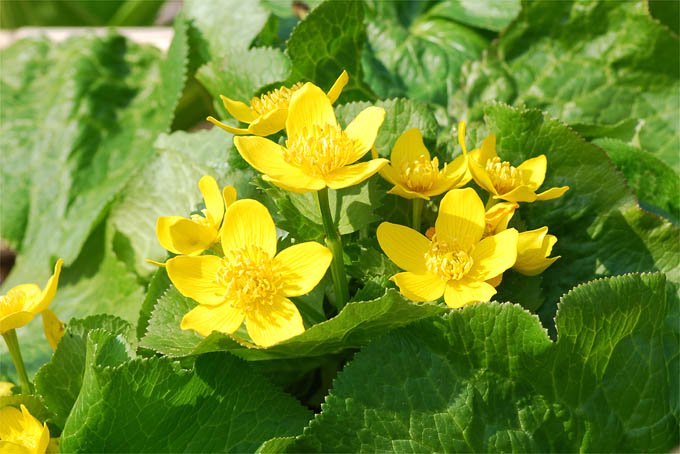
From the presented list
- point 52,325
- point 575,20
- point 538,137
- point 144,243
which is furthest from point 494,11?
point 52,325

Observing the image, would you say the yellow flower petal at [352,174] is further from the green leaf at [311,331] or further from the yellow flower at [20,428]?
the yellow flower at [20,428]

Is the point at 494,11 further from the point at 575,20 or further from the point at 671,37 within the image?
the point at 671,37

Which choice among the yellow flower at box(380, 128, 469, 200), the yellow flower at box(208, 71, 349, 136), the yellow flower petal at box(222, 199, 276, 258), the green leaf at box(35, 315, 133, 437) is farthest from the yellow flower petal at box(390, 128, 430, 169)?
the green leaf at box(35, 315, 133, 437)

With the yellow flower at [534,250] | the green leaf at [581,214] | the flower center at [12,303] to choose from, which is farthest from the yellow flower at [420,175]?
the flower center at [12,303]

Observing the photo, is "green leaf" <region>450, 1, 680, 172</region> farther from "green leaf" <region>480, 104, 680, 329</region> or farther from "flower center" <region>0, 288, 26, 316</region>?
"flower center" <region>0, 288, 26, 316</region>

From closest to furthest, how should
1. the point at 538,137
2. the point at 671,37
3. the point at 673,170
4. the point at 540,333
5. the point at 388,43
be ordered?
the point at 540,333 → the point at 538,137 → the point at 673,170 → the point at 671,37 → the point at 388,43

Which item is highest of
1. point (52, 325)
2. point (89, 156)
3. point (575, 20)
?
point (575, 20)

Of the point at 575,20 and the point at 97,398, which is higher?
the point at 575,20
